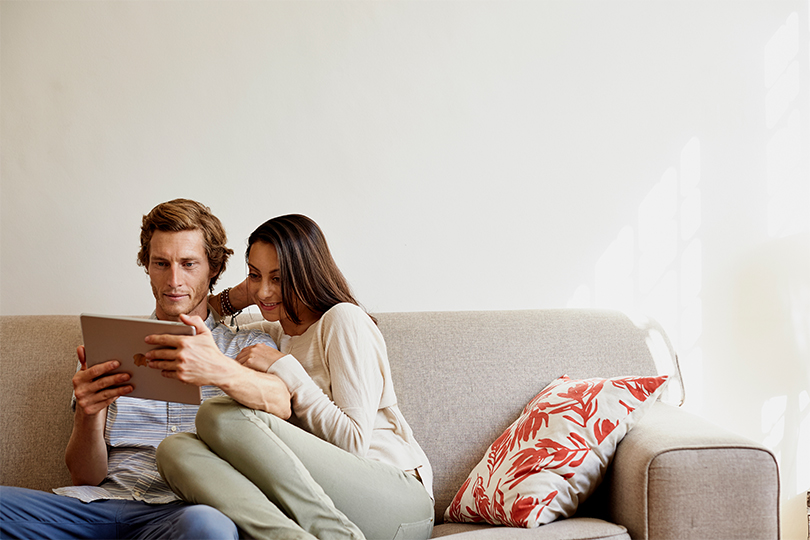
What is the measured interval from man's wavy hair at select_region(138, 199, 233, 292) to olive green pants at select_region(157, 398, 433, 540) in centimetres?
46

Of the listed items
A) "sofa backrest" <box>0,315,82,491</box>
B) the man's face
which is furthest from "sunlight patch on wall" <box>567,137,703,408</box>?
"sofa backrest" <box>0,315,82,491</box>

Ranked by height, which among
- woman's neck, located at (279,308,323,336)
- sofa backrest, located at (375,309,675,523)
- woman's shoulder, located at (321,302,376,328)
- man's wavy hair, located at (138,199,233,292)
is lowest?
sofa backrest, located at (375,309,675,523)

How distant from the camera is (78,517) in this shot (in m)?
1.23

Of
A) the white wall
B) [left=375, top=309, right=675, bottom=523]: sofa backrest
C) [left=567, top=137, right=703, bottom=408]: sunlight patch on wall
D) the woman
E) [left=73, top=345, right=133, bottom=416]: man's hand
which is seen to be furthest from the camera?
[left=567, top=137, right=703, bottom=408]: sunlight patch on wall

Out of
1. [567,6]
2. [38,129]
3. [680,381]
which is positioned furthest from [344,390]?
[567,6]

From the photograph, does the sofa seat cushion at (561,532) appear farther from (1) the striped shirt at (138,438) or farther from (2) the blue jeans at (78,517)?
(1) the striped shirt at (138,438)

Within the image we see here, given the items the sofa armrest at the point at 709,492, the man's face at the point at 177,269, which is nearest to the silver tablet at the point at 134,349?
the man's face at the point at 177,269

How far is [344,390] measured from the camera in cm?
133

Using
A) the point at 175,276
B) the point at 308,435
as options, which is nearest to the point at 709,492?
the point at 308,435

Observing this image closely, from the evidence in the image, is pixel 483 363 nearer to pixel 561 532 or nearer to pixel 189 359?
pixel 561 532

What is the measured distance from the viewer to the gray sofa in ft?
3.93

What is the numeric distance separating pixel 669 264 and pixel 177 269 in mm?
1641

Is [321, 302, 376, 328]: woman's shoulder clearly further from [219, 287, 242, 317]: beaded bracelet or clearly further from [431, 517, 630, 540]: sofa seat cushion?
[431, 517, 630, 540]: sofa seat cushion

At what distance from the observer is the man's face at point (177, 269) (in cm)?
151
